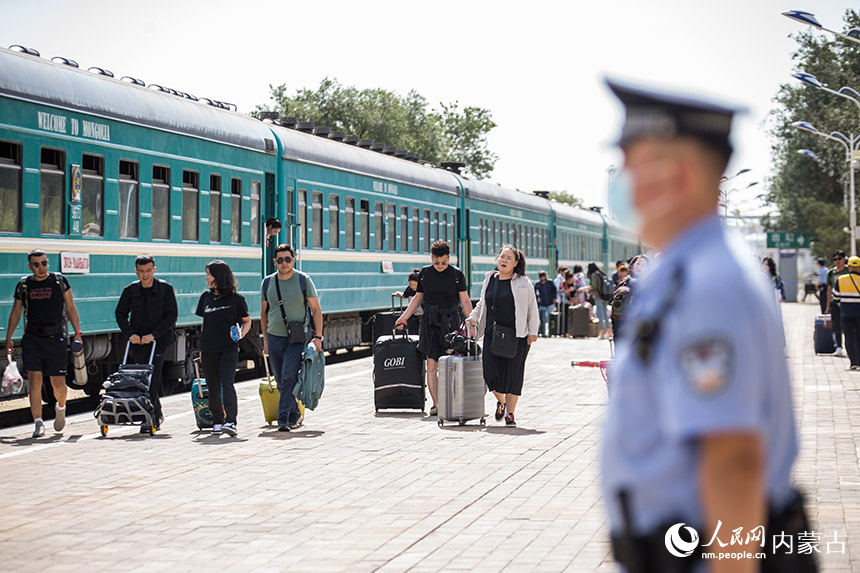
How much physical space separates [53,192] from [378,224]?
12.9 metres

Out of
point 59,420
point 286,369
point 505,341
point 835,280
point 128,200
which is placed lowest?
point 59,420

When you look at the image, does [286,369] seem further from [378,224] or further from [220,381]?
[378,224]

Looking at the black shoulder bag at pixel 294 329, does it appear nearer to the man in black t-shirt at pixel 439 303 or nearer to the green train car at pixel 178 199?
the man in black t-shirt at pixel 439 303

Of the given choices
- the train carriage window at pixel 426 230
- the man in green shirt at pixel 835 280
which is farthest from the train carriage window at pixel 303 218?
the man in green shirt at pixel 835 280

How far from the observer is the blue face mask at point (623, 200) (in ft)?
8.82

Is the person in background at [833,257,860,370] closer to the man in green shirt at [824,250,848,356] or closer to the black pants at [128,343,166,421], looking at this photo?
the man in green shirt at [824,250,848,356]

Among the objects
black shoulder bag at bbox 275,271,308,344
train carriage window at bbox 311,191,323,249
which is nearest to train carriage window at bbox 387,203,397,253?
train carriage window at bbox 311,191,323,249

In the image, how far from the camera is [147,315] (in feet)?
43.8

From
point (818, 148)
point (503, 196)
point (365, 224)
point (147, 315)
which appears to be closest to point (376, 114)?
point (818, 148)

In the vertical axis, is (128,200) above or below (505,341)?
above

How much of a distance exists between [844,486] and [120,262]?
9.84 metres

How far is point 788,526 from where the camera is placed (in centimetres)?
289

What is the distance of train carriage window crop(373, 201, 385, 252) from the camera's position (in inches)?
1077

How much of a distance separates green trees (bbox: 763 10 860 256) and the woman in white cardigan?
5203 centimetres
